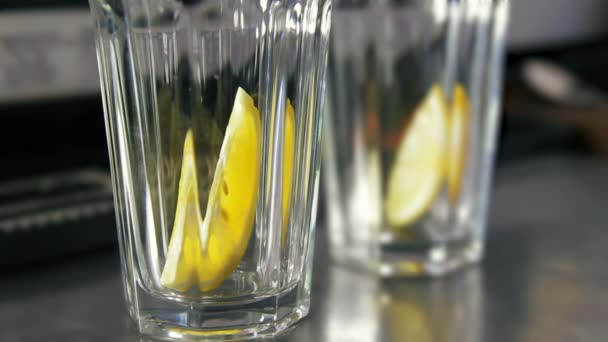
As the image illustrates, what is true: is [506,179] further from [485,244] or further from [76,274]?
[76,274]

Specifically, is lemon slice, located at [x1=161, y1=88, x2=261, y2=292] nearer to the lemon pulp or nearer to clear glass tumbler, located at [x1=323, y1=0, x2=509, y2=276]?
the lemon pulp

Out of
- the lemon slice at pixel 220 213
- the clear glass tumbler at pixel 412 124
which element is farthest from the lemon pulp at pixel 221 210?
the clear glass tumbler at pixel 412 124

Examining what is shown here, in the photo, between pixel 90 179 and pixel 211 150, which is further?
pixel 90 179

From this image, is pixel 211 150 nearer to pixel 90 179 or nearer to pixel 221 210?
pixel 221 210

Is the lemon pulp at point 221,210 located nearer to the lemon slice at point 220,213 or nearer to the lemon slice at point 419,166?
the lemon slice at point 220,213

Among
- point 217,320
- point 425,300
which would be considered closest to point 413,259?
point 425,300

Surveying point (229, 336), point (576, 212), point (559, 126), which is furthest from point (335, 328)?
point (559, 126)
